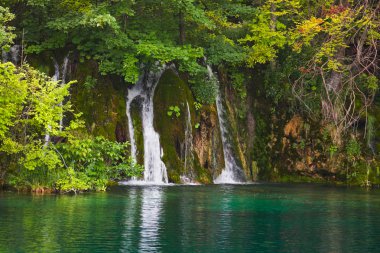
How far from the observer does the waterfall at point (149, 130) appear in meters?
28.4

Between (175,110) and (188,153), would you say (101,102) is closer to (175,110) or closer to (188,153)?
(175,110)

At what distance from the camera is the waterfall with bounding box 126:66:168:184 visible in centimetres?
2841

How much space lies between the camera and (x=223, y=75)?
33188 millimetres

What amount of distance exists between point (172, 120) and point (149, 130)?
3.77 feet

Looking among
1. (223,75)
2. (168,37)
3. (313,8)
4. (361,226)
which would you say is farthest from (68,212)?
(313,8)

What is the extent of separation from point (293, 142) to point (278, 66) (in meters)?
3.71

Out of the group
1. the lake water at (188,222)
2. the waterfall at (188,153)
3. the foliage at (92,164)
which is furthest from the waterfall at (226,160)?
the lake water at (188,222)

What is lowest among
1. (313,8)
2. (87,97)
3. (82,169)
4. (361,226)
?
(361,226)

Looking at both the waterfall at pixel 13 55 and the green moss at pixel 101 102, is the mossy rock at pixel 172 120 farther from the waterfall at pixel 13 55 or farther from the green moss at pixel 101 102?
the waterfall at pixel 13 55

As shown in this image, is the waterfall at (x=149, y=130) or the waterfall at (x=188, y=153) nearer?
the waterfall at (x=149, y=130)

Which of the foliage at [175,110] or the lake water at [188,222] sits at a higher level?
the foliage at [175,110]

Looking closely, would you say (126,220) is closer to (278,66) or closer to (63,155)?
(63,155)

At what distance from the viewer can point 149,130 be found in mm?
29266

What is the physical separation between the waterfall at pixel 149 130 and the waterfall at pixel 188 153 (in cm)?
96
